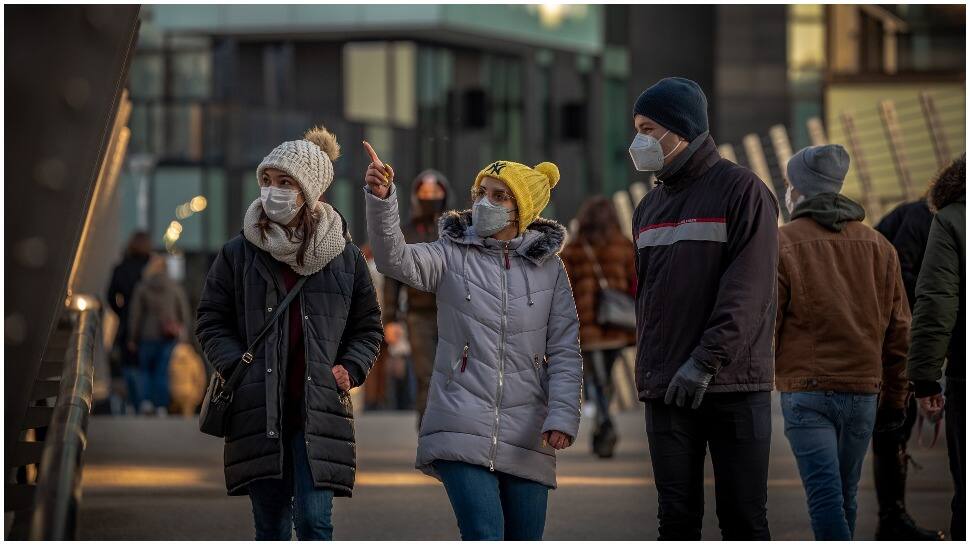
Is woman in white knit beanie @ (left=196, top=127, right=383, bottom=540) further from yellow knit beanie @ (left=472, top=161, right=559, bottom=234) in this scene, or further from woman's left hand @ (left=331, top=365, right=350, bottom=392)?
yellow knit beanie @ (left=472, top=161, right=559, bottom=234)

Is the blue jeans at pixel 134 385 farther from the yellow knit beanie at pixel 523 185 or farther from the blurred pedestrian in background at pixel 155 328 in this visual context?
the yellow knit beanie at pixel 523 185

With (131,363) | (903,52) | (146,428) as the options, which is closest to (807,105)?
(903,52)

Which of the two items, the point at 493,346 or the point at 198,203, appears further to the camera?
the point at 198,203

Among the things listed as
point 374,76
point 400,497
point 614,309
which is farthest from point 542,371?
point 374,76

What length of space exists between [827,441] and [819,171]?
112cm

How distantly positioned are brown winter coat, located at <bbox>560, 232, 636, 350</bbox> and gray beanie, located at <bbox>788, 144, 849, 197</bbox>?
5116mm

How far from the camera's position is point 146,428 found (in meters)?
18.2

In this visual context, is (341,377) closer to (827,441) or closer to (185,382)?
(827,441)

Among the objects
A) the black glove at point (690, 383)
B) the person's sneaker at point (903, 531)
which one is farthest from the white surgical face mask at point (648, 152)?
the person's sneaker at point (903, 531)

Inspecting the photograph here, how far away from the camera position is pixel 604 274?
1420cm

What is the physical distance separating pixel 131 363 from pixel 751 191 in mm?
14643

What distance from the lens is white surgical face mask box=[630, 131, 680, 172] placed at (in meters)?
7.39

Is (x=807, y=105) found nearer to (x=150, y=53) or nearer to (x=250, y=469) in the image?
(x=150, y=53)

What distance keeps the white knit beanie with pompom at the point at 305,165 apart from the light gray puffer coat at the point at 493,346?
16.2 inches
